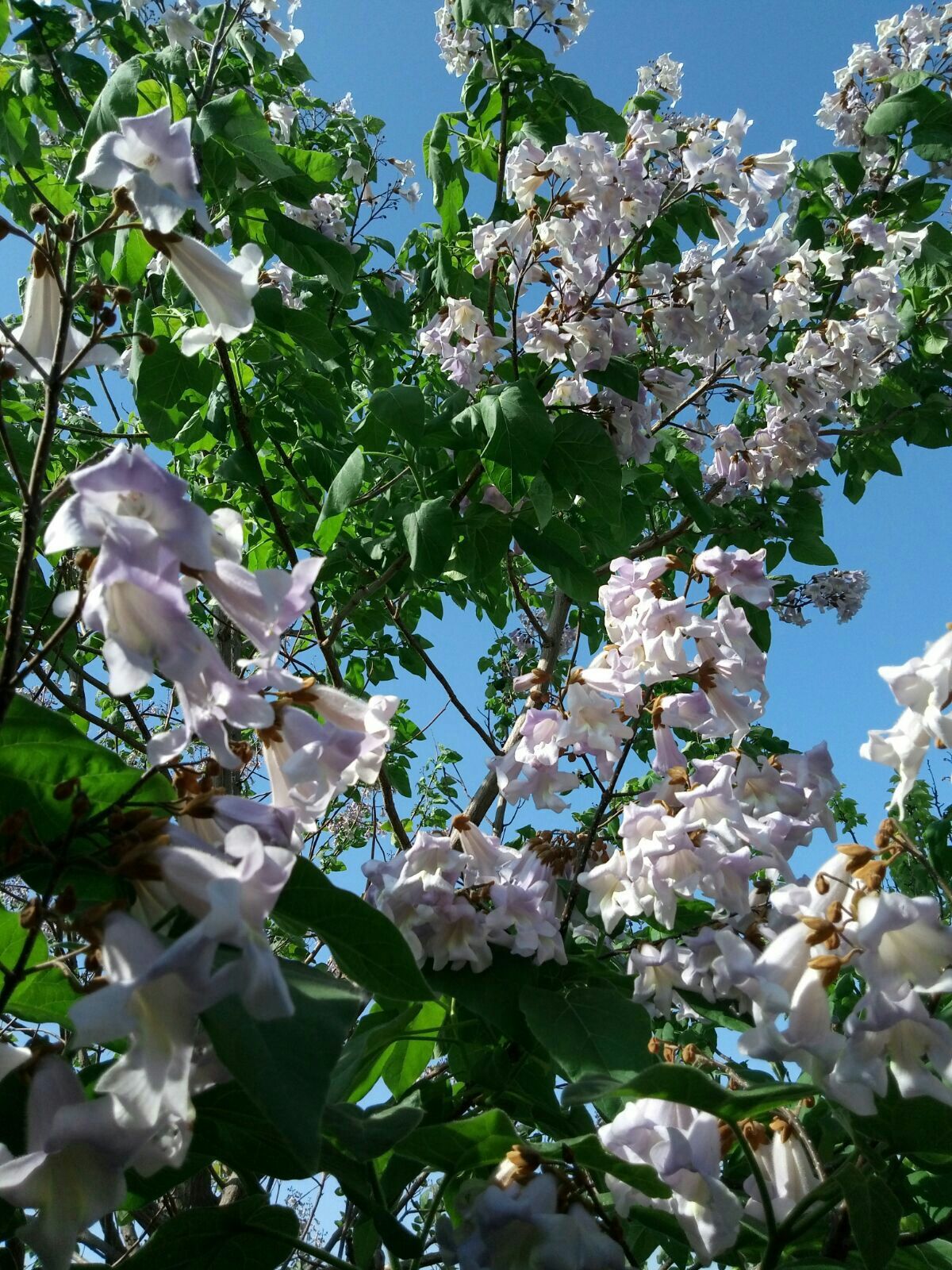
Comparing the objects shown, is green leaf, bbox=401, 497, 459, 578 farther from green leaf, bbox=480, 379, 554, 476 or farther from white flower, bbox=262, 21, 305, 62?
white flower, bbox=262, 21, 305, 62

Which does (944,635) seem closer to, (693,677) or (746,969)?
(746,969)

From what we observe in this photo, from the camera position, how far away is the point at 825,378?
3592 millimetres

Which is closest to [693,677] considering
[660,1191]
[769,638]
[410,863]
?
[410,863]

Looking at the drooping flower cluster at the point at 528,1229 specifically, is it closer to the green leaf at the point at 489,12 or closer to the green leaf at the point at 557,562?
the green leaf at the point at 557,562

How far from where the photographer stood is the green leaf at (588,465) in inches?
104

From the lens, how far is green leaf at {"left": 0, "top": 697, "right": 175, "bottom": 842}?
1006 millimetres

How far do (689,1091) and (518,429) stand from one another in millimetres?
1633

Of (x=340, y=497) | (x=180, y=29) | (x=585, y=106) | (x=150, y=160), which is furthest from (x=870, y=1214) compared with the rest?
(x=180, y=29)

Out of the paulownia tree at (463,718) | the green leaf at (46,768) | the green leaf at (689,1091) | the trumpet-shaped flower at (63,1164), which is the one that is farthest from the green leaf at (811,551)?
the trumpet-shaped flower at (63,1164)

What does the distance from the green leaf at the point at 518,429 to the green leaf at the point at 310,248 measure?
682mm

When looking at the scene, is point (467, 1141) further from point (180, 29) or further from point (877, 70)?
point (877, 70)

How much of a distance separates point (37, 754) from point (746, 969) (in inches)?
31.7

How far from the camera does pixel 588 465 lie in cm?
266

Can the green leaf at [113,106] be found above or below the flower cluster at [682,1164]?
above
